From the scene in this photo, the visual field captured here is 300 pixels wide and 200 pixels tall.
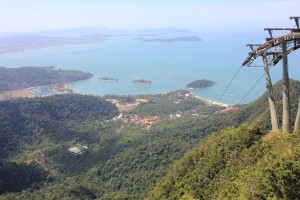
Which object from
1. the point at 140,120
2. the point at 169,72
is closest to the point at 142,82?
the point at 169,72

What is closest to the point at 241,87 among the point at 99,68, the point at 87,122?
the point at 87,122

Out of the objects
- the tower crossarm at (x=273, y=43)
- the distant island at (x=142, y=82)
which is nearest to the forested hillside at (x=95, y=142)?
the tower crossarm at (x=273, y=43)

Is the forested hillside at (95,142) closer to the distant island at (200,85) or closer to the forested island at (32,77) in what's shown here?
the distant island at (200,85)

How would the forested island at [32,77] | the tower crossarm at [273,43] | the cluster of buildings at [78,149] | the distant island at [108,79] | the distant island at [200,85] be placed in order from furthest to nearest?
1. the distant island at [108,79]
2. the forested island at [32,77]
3. the distant island at [200,85]
4. the cluster of buildings at [78,149]
5. the tower crossarm at [273,43]

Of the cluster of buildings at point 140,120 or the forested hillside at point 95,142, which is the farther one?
the cluster of buildings at point 140,120

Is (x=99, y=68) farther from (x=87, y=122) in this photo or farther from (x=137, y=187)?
(x=137, y=187)

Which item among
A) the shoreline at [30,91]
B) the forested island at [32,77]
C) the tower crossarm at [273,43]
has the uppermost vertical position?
the tower crossarm at [273,43]

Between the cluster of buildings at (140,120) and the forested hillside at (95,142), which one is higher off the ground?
the forested hillside at (95,142)

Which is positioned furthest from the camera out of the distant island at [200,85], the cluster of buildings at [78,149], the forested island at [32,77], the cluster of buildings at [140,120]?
the forested island at [32,77]
